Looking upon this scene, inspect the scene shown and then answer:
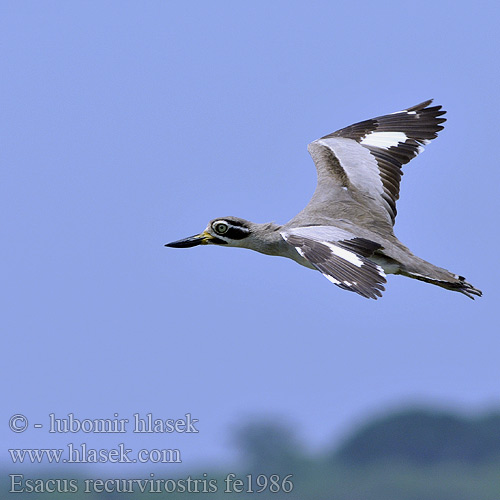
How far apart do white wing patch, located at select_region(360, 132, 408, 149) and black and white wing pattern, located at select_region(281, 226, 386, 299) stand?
3.69 m

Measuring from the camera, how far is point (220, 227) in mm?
16188

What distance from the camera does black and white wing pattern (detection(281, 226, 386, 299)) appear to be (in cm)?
1306

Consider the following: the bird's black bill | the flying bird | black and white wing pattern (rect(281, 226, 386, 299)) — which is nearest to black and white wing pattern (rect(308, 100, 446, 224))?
the flying bird

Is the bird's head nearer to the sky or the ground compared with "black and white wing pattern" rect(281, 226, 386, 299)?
nearer to the sky

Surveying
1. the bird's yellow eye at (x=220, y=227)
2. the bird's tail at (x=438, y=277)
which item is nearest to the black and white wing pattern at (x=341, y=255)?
the bird's tail at (x=438, y=277)

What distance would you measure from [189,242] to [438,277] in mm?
3264

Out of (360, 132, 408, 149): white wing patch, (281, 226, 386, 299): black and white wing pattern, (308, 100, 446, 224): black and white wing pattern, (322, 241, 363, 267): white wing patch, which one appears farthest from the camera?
(360, 132, 408, 149): white wing patch

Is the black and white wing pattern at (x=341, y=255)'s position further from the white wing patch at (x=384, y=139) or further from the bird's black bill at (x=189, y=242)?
the white wing patch at (x=384, y=139)

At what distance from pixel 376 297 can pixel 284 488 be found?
4316 mm

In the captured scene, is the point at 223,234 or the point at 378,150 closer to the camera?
the point at 223,234

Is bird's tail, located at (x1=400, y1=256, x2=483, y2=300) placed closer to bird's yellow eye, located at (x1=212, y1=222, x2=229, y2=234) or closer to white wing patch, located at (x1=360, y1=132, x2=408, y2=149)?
bird's yellow eye, located at (x1=212, y1=222, x2=229, y2=234)

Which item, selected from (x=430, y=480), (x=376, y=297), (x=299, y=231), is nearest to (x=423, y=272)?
(x=299, y=231)

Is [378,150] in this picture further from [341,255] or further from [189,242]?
[341,255]

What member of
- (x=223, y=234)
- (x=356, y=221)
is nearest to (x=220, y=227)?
(x=223, y=234)
